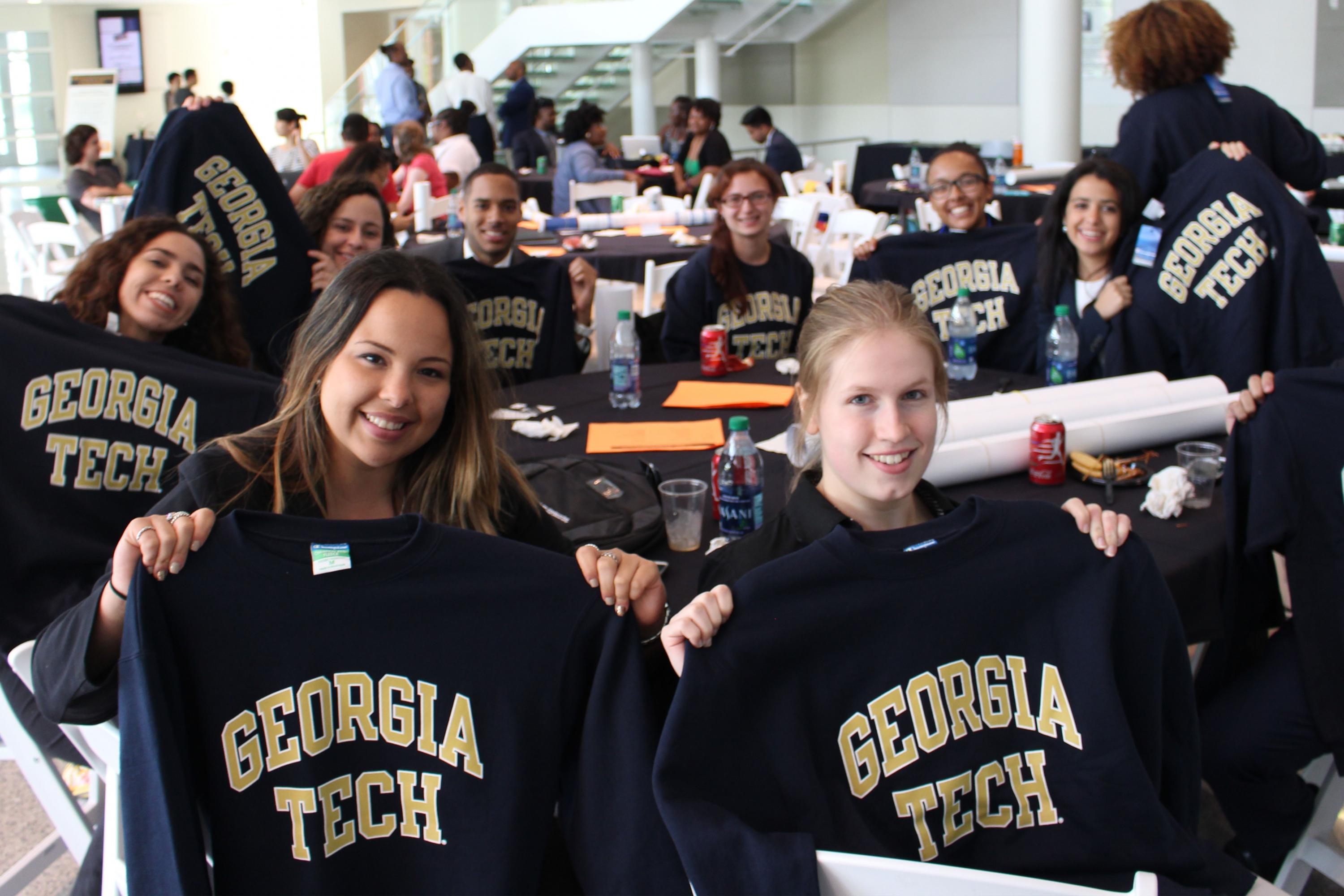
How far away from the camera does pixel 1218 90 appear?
3939mm

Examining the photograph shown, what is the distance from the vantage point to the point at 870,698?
4.57 feet

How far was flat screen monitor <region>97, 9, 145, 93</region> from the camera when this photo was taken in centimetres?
1938

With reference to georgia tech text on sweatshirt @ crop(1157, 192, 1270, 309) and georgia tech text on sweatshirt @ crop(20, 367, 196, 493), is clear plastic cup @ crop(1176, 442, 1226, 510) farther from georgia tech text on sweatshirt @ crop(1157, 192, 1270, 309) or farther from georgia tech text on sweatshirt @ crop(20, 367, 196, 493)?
georgia tech text on sweatshirt @ crop(20, 367, 196, 493)

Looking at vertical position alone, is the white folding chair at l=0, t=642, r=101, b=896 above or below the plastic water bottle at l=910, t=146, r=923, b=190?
below

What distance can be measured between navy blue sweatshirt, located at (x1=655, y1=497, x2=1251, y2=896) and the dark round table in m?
0.13

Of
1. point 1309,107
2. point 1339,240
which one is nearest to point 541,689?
point 1339,240

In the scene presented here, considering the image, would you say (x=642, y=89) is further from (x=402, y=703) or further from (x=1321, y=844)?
(x=402, y=703)

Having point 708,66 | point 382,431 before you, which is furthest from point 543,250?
point 708,66

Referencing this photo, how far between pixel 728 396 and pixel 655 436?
0.43m

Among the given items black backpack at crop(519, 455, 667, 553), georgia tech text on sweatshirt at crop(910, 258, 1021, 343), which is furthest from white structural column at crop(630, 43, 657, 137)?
black backpack at crop(519, 455, 667, 553)

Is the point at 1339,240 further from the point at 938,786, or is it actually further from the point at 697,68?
the point at 697,68

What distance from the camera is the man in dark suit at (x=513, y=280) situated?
3.73 metres

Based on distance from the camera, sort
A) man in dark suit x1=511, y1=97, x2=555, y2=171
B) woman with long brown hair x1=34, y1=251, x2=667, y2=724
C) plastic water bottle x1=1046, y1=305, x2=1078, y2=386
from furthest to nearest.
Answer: man in dark suit x1=511, y1=97, x2=555, y2=171 → plastic water bottle x1=1046, y1=305, x2=1078, y2=386 → woman with long brown hair x1=34, y1=251, x2=667, y2=724

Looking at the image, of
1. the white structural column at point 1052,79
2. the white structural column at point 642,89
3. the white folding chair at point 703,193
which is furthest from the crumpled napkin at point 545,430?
the white structural column at point 642,89
